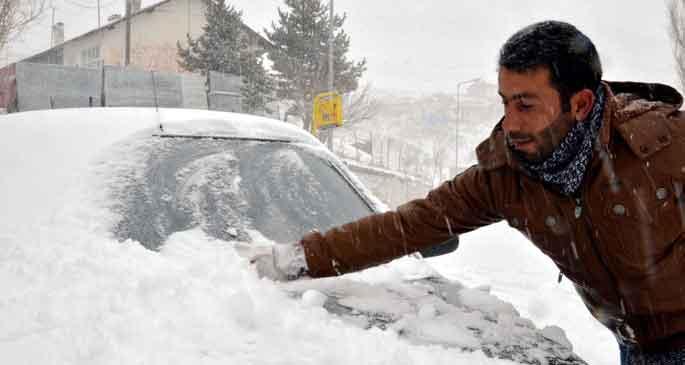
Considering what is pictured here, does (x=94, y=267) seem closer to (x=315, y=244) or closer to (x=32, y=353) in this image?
(x=32, y=353)

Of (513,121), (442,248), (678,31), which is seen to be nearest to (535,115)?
(513,121)

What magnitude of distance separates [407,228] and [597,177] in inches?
23.4

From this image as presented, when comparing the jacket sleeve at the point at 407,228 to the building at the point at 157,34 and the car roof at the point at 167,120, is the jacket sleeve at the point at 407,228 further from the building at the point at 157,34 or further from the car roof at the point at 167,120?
the building at the point at 157,34

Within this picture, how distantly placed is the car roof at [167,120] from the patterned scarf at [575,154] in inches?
49.3

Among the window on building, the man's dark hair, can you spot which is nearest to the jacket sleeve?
the man's dark hair

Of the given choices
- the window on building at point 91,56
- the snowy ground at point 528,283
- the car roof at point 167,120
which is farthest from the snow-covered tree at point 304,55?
the car roof at point 167,120

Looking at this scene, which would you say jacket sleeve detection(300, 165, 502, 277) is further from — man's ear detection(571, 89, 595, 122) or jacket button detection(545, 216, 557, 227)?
man's ear detection(571, 89, 595, 122)

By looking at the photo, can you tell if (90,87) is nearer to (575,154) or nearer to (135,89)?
(135,89)

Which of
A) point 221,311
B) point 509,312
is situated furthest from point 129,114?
point 509,312

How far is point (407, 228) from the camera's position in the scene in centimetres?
178

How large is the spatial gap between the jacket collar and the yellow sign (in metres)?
14.9

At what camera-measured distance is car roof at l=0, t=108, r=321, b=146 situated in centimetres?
208

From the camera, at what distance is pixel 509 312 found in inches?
62.4

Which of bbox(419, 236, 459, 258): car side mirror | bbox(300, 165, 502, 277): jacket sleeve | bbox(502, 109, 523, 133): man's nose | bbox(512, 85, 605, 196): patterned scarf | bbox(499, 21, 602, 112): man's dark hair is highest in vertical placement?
bbox(499, 21, 602, 112): man's dark hair
